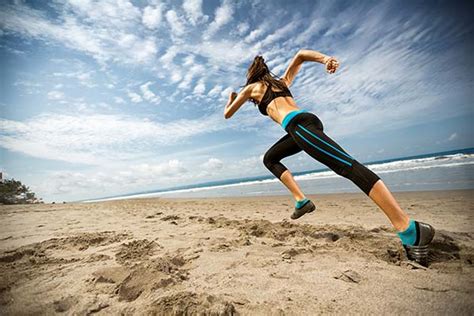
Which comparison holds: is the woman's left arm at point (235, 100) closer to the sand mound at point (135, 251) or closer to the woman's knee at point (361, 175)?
the woman's knee at point (361, 175)

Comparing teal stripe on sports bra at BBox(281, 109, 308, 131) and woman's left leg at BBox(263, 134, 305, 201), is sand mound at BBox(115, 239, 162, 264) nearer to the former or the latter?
woman's left leg at BBox(263, 134, 305, 201)

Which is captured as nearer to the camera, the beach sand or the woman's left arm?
the beach sand

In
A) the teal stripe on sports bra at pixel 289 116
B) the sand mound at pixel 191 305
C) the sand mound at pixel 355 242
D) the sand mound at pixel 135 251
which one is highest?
the teal stripe on sports bra at pixel 289 116

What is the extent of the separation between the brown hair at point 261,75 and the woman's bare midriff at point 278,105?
99mm

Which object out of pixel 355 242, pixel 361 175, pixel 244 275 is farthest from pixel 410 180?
pixel 244 275

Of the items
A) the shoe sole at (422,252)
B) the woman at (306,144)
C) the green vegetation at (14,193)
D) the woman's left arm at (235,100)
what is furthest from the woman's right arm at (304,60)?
the green vegetation at (14,193)

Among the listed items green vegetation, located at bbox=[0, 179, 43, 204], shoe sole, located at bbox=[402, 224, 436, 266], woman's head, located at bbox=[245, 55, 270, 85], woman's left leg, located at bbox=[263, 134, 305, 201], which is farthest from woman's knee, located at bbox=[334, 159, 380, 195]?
green vegetation, located at bbox=[0, 179, 43, 204]

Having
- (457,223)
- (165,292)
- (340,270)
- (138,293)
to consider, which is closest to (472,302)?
(340,270)

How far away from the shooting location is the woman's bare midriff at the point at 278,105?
2.52m

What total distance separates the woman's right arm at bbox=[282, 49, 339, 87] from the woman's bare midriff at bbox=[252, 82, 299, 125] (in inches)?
16.7

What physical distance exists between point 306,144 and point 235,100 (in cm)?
101

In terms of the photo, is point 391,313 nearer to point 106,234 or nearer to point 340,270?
point 340,270

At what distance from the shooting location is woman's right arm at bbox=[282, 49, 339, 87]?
2371mm

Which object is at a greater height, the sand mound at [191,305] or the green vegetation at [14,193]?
the green vegetation at [14,193]
